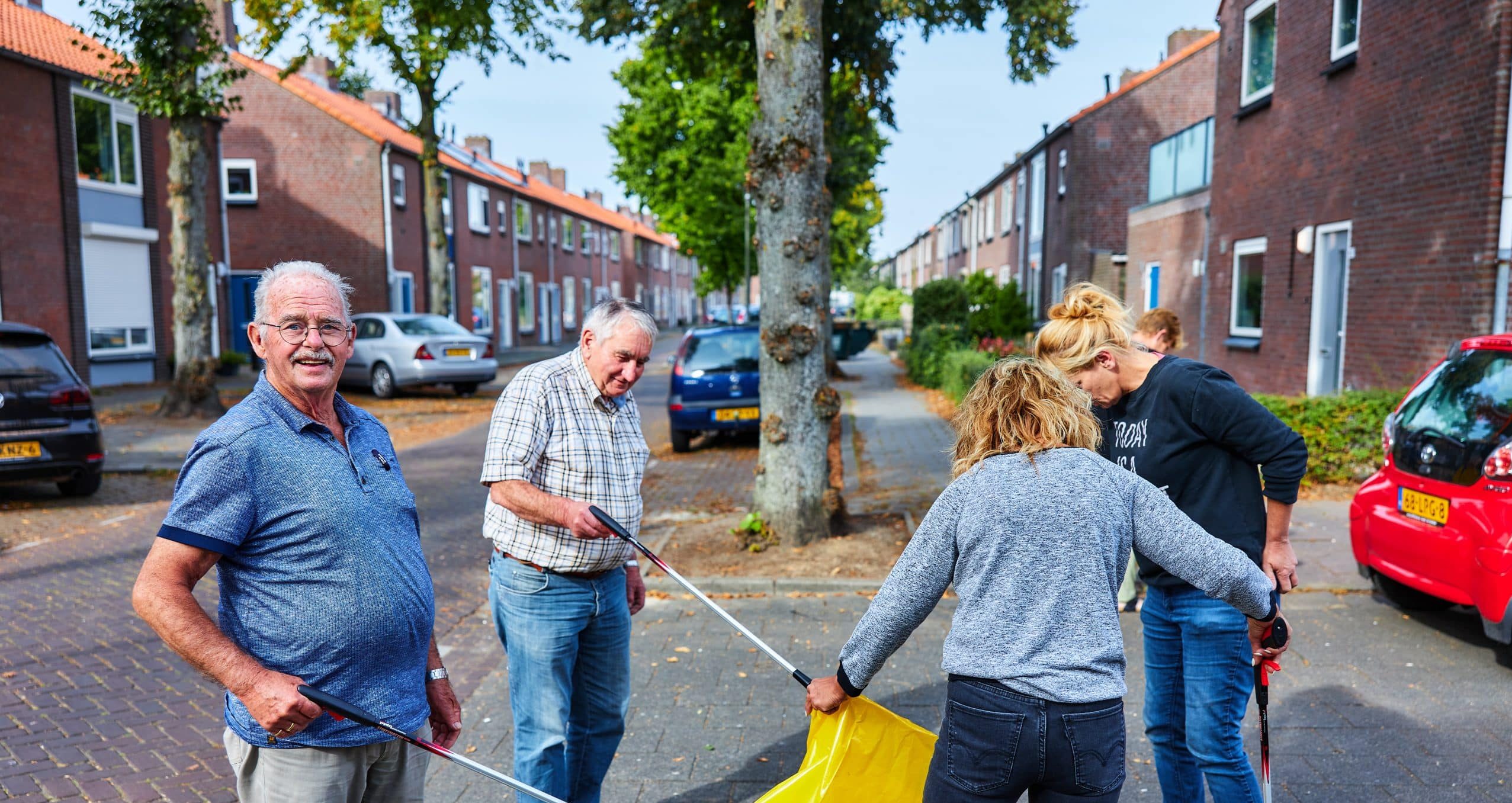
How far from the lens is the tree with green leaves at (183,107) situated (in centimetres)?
1359

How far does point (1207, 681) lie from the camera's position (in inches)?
113

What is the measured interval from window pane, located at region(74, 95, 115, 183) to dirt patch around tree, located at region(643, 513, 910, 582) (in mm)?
17901

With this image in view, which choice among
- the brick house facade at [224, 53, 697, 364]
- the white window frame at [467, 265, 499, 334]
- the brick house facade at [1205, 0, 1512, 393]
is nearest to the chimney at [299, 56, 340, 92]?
the brick house facade at [224, 53, 697, 364]

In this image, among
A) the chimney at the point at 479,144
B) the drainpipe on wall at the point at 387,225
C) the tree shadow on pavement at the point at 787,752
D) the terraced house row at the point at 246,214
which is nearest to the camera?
the tree shadow on pavement at the point at 787,752

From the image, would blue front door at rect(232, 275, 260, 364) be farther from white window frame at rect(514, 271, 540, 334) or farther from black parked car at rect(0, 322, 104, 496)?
black parked car at rect(0, 322, 104, 496)

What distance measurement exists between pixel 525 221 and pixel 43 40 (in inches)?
846

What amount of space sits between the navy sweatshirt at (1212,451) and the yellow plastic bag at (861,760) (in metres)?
0.87

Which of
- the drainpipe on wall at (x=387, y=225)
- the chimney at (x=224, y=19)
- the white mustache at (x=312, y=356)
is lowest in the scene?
the white mustache at (x=312, y=356)

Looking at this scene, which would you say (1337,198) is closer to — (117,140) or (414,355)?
(414,355)

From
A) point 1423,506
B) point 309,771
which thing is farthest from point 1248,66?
point 309,771

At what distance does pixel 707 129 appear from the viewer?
2683cm

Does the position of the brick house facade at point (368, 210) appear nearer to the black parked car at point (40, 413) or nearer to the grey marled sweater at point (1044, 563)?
the black parked car at point (40, 413)

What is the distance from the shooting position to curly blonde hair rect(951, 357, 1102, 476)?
7.28 feet

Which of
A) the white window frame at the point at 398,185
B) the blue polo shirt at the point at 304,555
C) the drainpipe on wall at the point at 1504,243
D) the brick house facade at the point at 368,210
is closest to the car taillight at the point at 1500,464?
the blue polo shirt at the point at 304,555
